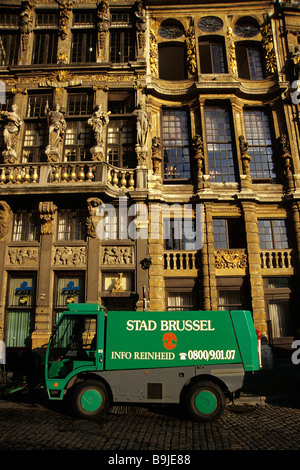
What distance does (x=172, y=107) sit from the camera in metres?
16.7

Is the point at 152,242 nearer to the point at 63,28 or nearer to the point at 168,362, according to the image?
the point at 168,362

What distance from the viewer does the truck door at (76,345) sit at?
7770mm

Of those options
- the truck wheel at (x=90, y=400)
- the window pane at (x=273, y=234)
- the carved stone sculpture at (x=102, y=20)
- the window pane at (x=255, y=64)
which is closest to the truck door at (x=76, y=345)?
the truck wheel at (x=90, y=400)

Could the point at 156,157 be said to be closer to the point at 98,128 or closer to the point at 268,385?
the point at 98,128

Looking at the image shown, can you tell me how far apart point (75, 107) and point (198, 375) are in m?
14.6

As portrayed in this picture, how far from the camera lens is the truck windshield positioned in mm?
7926

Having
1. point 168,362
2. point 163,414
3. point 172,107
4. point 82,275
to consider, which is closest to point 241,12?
point 172,107

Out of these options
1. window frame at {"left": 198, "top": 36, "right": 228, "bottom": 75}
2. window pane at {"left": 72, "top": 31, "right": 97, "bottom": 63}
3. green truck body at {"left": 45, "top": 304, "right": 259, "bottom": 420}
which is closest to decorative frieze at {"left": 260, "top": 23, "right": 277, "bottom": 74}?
window frame at {"left": 198, "top": 36, "right": 228, "bottom": 75}

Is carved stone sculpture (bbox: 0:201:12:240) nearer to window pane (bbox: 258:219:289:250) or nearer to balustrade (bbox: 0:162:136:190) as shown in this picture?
balustrade (bbox: 0:162:136:190)

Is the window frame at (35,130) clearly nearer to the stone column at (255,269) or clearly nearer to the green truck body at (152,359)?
the green truck body at (152,359)

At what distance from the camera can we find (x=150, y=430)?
21.9ft

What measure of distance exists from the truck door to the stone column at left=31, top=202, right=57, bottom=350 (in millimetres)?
5131

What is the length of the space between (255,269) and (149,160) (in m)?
7.47

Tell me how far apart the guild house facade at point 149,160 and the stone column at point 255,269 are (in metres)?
0.05
